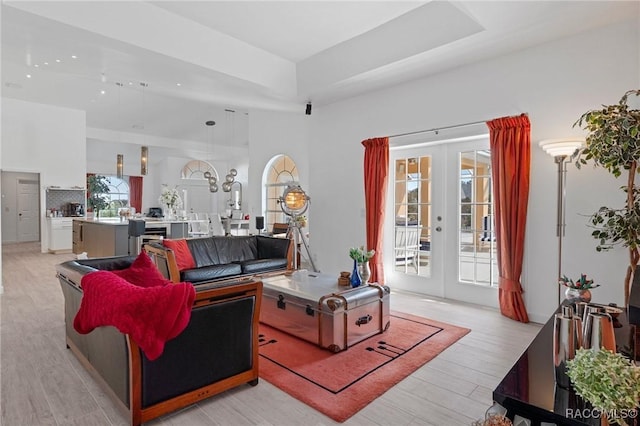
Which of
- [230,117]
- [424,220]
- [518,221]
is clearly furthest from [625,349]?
[230,117]

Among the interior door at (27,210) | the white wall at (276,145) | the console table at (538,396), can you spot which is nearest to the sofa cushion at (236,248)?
the white wall at (276,145)

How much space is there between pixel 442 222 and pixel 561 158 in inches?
66.9

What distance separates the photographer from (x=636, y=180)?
3383 millimetres

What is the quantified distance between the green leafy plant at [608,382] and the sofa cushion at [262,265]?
4.13 m

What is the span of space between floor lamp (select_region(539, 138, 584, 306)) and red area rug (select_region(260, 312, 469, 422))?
4.90 feet

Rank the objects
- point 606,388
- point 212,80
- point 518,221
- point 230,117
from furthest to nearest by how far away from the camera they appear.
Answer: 1. point 230,117
2. point 212,80
3. point 518,221
4. point 606,388

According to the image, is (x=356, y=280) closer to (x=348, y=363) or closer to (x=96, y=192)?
(x=348, y=363)

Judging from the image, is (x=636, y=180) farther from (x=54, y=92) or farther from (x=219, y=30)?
(x=54, y=92)

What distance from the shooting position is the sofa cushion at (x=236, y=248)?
522 centimetres

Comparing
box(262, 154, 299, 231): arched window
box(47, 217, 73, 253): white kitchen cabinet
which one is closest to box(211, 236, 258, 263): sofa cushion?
box(262, 154, 299, 231): arched window

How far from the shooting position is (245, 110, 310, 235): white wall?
709 centimetres

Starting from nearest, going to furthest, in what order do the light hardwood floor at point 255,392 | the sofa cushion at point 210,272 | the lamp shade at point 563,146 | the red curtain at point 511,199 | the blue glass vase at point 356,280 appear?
1. the light hardwood floor at point 255,392
2. the lamp shade at point 563,146
3. the blue glass vase at point 356,280
4. the red curtain at point 511,199
5. the sofa cushion at point 210,272

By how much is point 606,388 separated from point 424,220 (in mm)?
4231

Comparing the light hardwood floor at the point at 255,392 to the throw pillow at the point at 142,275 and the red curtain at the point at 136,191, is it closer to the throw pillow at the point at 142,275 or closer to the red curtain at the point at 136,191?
the throw pillow at the point at 142,275
